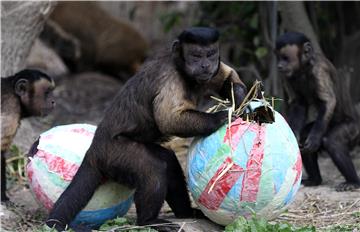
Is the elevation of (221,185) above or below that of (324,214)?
above

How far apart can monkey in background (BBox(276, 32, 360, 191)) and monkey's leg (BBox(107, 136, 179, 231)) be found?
2442 mm

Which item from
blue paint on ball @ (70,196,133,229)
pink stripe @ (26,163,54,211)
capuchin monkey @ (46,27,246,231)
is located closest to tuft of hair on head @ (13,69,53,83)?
pink stripe @ (26,163,54,211)

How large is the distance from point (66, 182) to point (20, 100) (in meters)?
1.60

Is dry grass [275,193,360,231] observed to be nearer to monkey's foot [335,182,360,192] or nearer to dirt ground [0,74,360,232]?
dirt ground [0,74,360,232]

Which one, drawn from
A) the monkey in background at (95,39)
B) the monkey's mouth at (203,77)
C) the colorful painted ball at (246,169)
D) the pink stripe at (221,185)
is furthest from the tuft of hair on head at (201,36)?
the monkey in background at (95,39)

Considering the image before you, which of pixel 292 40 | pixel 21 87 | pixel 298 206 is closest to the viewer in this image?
pixel 298 206

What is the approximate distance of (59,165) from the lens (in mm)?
6051

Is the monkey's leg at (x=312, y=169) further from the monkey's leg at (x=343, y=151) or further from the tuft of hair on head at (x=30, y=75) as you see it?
the tuft of hair on head at (x=30, y=75)

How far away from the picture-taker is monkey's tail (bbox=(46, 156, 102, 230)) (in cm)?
587

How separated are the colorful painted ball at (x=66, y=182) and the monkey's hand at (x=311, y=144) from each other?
2334 mm

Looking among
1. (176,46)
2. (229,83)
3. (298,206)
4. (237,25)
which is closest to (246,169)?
(229,83)

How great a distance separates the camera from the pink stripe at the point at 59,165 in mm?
6031

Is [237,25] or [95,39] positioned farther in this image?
[95,39]

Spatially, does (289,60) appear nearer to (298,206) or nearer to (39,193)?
(298,206)
